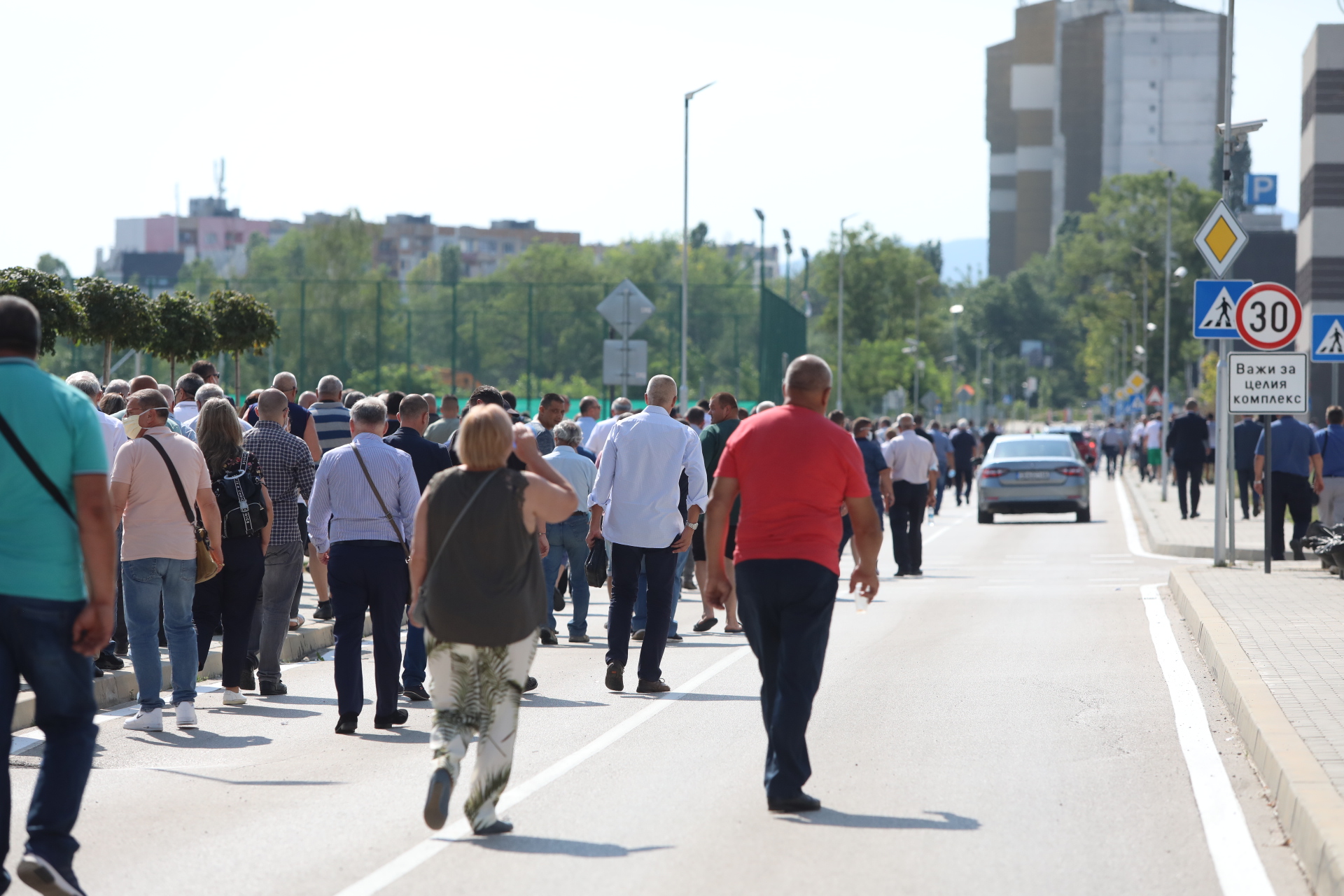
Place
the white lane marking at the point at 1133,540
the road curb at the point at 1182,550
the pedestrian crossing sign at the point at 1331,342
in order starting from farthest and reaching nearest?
the white lane marking at the point at 1133,540 < the road curb at the point at 1182,550 < the pedestrian crossing sign at the point at 1331,342

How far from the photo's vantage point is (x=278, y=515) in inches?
436

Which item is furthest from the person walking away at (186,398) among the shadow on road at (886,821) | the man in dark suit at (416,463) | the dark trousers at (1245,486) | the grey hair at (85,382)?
the dark trousers at (1245,486)

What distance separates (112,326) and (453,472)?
17.7m

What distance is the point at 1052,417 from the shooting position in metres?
151

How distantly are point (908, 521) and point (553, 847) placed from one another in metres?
14.9

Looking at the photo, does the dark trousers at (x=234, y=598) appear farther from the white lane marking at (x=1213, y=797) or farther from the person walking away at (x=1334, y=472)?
the person walking away at (x=1334, y=472)

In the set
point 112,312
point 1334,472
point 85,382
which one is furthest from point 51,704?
point 112,312

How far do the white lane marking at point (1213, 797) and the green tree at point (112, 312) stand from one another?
51.7ft

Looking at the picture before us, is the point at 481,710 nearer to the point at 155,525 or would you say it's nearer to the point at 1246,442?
the point at 155,525

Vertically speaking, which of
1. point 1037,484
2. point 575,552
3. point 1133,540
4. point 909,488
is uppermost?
point 909,488

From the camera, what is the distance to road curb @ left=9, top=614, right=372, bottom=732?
973cm

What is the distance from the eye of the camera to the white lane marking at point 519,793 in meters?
6.11

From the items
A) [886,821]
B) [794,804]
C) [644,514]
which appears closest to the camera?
[886,821]

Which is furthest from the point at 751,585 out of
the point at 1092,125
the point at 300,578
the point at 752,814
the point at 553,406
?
the point at 1092,125
